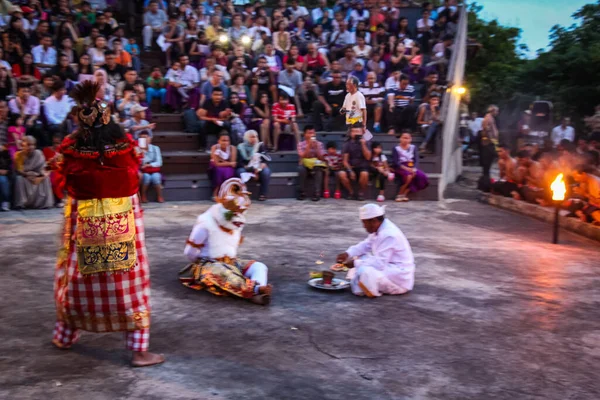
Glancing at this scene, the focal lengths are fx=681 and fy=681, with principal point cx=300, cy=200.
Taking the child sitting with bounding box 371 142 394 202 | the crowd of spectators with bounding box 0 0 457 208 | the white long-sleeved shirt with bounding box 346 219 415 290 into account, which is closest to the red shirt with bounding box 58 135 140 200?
the white long-sleeved shirt with bounding box 346 219 415 290

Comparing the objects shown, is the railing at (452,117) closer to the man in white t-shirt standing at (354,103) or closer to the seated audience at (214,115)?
the seated audience at (214,115)

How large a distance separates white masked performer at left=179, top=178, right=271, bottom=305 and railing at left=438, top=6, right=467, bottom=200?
313 inches

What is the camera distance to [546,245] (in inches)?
367

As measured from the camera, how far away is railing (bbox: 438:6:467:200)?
14.6m

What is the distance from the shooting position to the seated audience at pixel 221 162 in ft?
41.4

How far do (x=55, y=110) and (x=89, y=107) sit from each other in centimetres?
870

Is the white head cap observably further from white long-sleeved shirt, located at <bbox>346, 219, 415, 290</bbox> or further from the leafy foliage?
the leafy foliage

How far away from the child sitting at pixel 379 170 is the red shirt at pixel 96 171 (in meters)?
8.99

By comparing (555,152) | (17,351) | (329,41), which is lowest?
(17,351)

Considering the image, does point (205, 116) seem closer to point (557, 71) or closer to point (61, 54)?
point (61, 54)

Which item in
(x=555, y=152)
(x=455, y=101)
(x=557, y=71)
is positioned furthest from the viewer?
(x=557, y=71)

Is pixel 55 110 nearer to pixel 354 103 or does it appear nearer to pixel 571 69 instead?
pixel 354 103

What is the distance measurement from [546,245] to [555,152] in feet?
11.7

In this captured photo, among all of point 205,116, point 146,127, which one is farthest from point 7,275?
point 205,116
